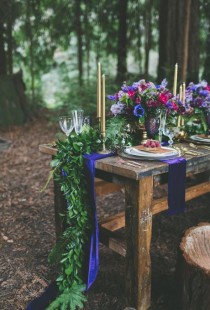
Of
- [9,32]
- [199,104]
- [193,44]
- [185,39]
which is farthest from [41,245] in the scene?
[9,32]

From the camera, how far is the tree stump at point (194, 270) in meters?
2.09

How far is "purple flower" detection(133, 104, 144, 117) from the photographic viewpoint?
2.56 metres

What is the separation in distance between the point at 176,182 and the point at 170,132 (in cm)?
52

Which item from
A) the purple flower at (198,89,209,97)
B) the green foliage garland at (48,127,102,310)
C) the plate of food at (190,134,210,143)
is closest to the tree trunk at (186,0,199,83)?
the purple flower at (198,89,209,97)

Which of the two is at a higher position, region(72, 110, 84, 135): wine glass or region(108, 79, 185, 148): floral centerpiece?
region(108, 79, 185, 148): floral centerpiece

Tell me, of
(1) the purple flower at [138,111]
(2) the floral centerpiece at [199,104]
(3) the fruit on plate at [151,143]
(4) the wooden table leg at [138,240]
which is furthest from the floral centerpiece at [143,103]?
(4) the wooden table leg at [138,240]

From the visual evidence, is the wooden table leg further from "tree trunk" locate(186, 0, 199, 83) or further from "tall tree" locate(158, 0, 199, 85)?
"tree trunk" locate(186, 0, 199, 83)

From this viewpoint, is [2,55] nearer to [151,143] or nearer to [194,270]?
[151,143]

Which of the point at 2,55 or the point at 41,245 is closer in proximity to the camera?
the point at 41,245

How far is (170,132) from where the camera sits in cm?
281

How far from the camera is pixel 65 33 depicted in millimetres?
10211

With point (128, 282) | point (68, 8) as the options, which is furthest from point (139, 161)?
point (68, 8)

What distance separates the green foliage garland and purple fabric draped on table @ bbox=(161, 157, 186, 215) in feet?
1.79

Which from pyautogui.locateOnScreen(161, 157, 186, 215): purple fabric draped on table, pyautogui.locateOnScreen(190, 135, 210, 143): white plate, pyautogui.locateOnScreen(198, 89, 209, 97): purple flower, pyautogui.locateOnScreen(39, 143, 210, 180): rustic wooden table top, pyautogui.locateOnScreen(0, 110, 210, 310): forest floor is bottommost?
pyautogui.locateOnScreen(0, 110, 210, 310): forest floor
